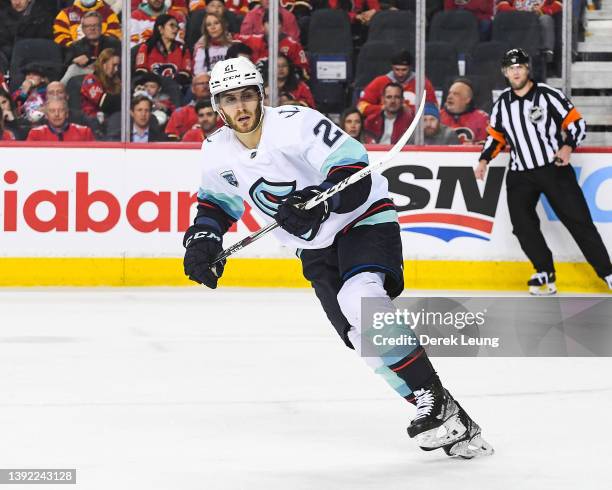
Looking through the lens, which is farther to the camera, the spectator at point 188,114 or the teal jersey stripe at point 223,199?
the spectator at point 188,114

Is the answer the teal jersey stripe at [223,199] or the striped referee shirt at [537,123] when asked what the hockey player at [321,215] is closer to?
the teal jersey stripe at [223,199]

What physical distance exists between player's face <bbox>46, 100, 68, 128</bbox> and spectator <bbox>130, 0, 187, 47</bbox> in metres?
0.56

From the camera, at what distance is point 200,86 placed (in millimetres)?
7715

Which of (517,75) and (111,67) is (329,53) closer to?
(517,75)

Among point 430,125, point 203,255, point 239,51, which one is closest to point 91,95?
point 239,51

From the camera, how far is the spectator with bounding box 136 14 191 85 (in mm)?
7637

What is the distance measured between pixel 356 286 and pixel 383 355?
0.19 m

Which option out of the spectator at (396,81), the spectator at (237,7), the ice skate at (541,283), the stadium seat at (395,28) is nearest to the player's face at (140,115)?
the spectator at (237,7)

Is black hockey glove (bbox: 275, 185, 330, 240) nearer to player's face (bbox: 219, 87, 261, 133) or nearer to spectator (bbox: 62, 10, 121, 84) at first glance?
player's face (bbox: 219, 87, 261, 133)

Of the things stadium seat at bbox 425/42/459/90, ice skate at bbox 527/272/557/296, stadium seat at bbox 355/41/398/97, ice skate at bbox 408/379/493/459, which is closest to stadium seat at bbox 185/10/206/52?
stadium seat at bbox 355/41/398/97

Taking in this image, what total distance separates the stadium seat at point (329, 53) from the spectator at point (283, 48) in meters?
0.05

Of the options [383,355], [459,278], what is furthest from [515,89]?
[383,355]

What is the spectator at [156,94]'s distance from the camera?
7.63m

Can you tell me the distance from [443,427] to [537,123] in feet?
14.4
